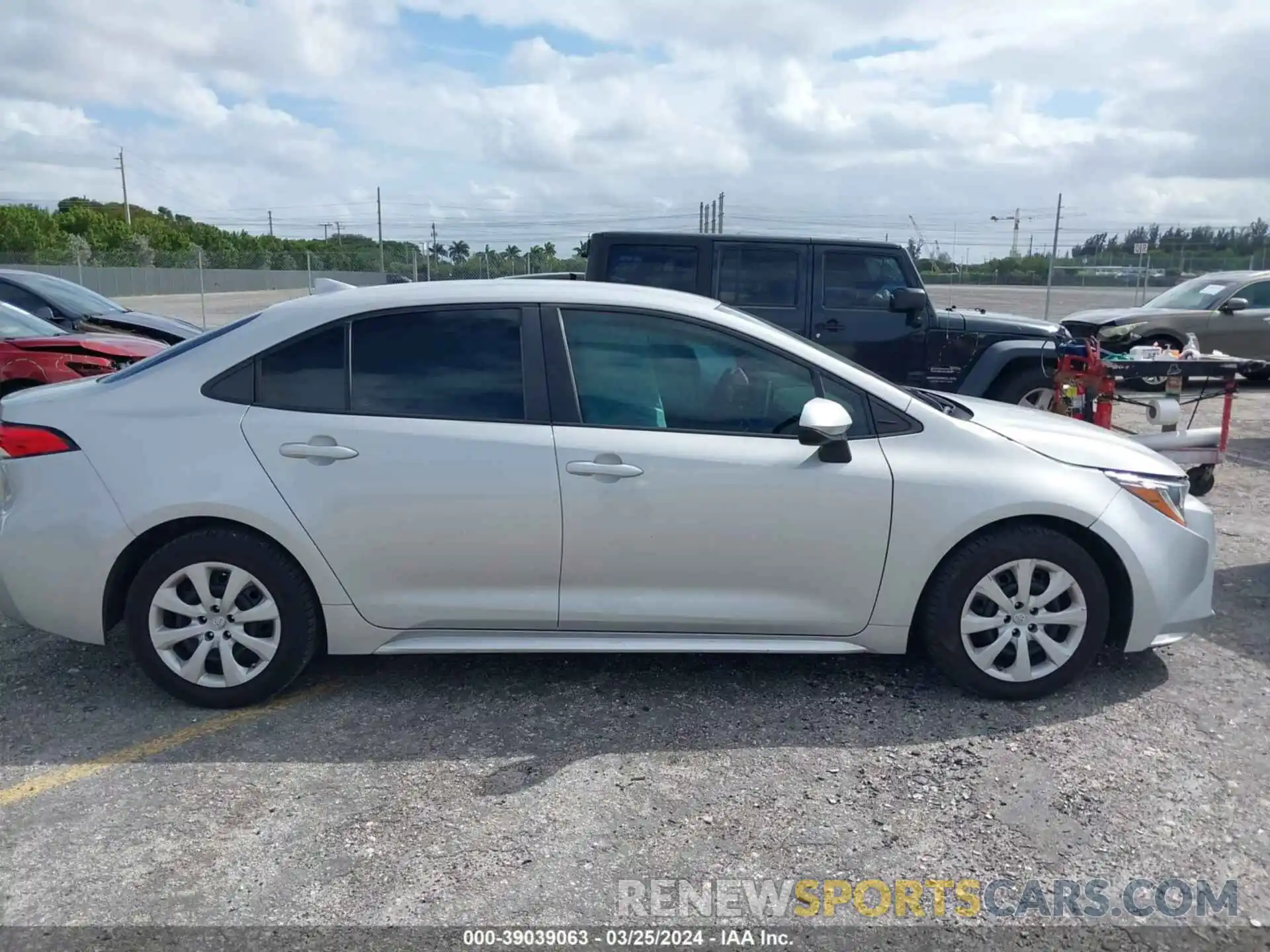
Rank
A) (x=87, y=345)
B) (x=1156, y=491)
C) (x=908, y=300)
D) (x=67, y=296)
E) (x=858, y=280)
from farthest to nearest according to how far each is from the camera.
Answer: (x=67, y=296)
(x=87, y=345)
(x=858, y=280)
(x=908, y=300)
(x=1156, y=491)

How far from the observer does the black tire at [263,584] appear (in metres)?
3.82

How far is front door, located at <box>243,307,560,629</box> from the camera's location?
3.80 m

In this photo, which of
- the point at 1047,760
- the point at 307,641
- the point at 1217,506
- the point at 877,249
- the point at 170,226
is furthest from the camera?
the point at 170,226

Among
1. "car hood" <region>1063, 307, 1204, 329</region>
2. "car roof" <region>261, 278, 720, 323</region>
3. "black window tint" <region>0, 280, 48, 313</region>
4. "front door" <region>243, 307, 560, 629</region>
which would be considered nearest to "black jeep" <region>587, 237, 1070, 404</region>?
"car roof" <region>261, 278, 720, 323</region>

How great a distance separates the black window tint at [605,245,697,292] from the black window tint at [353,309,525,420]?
409 cm

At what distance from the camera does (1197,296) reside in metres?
15.0

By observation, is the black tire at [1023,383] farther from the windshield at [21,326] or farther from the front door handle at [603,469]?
the windshield at [21,326]

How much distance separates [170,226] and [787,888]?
84046 millimetres

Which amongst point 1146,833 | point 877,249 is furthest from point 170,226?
point 1146,833

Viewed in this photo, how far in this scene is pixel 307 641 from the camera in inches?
155

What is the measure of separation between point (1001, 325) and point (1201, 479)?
205cm

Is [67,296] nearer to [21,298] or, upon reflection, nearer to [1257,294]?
[21,298]

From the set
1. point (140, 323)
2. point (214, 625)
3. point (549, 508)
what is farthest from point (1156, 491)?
point (140, 323)

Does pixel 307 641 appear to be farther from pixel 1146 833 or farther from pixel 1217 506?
pixel 1217 506
